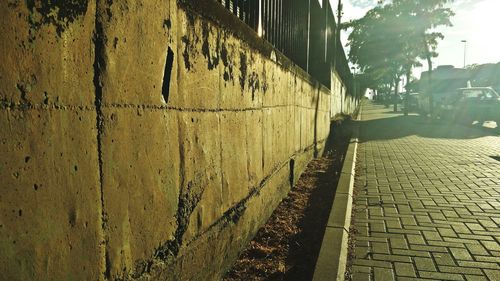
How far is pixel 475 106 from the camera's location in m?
17.3

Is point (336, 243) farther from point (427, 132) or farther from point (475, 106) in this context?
point (475, 106)

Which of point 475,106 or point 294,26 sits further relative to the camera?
point 475,106

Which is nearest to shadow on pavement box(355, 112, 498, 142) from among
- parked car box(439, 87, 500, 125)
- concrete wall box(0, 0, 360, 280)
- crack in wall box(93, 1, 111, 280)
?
parked car box(439, 87, 500, 125)

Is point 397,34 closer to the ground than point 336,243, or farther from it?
farther from it

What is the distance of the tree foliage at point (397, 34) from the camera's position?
72.3ft

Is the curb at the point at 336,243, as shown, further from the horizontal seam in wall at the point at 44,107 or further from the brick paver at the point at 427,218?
the horizontal seam in wall at the point at 44,107

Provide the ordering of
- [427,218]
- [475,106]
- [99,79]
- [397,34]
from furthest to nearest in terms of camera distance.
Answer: [397,34]
[475,106]
[427,218]
[99,79]

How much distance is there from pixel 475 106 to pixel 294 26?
1521 cm

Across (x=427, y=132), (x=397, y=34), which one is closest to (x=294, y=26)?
(x=427, y=132)

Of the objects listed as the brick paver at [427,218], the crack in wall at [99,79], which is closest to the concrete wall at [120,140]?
the crack in wall at [99,79]

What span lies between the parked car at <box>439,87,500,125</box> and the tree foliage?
4.12 m

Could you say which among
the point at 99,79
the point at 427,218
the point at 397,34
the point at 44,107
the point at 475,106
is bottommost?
the point at 427,218

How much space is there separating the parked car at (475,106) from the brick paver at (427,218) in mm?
9745

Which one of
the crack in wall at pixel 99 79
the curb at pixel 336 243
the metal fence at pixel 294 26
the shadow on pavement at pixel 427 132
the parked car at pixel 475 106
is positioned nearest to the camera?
the crack in wall at pixel 99 79
